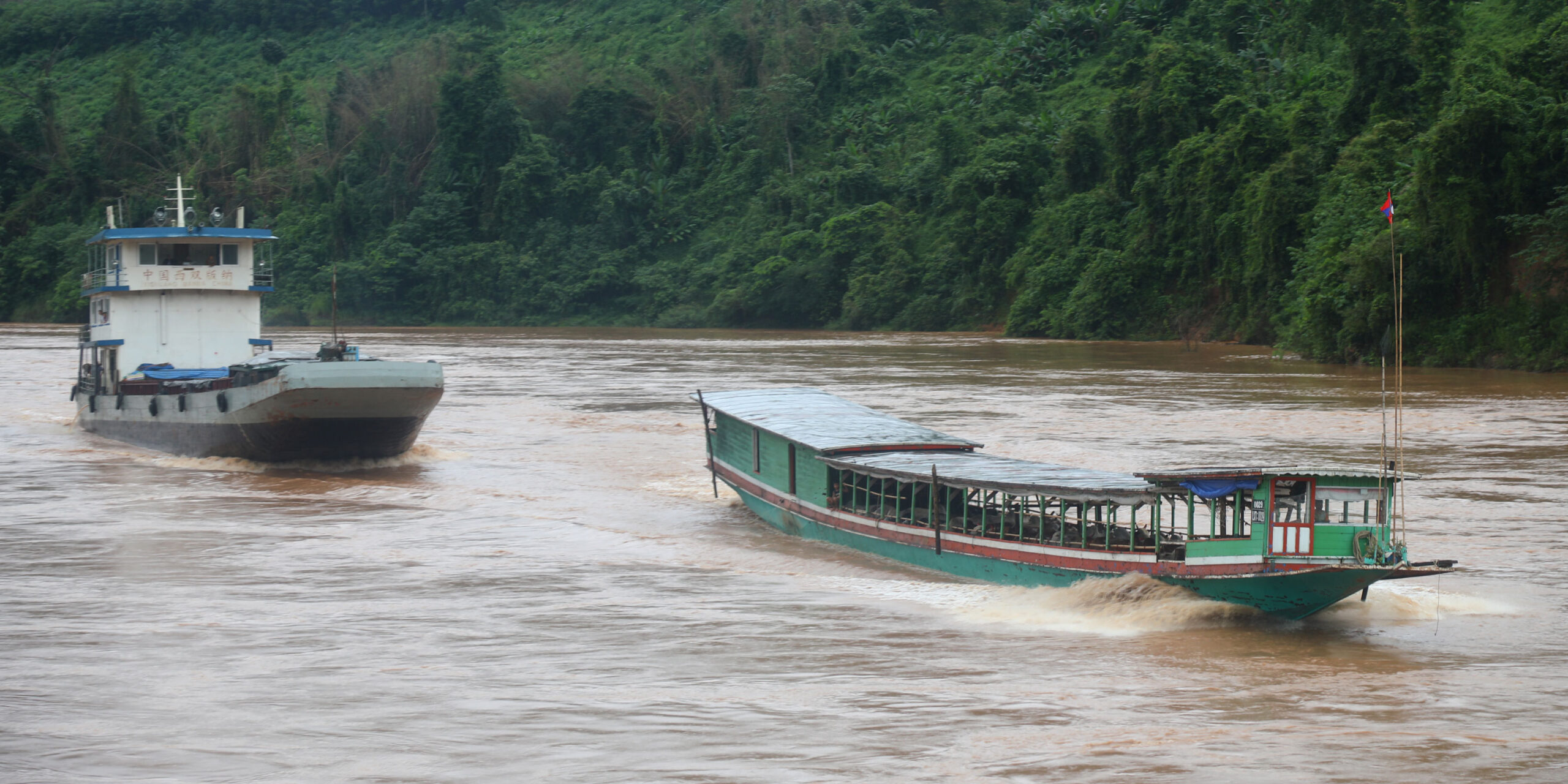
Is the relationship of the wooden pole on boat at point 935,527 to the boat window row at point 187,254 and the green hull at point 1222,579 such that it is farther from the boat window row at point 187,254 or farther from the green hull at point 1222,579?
the boat window row at point 187,254

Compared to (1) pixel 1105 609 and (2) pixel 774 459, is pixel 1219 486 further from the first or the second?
(2) pixel 774 459

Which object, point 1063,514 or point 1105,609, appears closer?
point 1105,609

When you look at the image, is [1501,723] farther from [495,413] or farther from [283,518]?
[495,413]

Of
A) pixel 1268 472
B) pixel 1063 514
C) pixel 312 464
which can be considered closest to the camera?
pixel 1268 472

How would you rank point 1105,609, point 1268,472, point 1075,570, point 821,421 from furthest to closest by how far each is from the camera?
point 821,421
point 1075,570
point 1105,609
point 1268,472

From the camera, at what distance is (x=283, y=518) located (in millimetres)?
19297

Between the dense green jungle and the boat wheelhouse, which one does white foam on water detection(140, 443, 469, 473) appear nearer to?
the boat wheelhouse

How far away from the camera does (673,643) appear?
12.6m

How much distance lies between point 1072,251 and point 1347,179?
15910 mm

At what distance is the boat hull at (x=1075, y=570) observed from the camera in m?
12.4

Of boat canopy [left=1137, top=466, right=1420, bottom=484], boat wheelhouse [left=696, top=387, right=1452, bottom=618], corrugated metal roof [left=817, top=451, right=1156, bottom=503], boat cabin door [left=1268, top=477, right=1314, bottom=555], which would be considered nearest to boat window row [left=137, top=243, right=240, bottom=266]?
boat wheelhouse [left=696, top=387, right=1452, bottom=618]

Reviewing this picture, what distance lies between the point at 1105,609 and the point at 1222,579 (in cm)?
105

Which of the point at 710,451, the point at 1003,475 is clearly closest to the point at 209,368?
the point at 710,451

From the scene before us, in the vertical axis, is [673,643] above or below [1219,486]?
below
